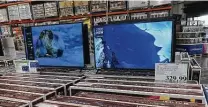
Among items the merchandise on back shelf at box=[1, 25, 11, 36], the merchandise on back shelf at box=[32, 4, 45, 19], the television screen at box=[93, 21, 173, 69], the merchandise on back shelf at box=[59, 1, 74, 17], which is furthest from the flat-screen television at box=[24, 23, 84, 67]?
the merchandise on back shelf at box=[1, 25, 11, 36]

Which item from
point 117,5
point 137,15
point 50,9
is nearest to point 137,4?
point 137,15

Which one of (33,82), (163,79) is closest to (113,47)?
(163,79)

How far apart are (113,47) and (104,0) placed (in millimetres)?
2051

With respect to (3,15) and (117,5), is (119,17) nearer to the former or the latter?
(117,5)

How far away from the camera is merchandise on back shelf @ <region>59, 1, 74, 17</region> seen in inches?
142

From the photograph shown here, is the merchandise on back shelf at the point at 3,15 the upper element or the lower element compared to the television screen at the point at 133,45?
upper

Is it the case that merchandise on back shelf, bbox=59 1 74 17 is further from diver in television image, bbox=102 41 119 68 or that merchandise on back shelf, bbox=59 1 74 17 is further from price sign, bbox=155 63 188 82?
price sign, bbox=155 63 188 82

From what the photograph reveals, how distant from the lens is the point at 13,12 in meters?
3.78

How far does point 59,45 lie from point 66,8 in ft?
6.96

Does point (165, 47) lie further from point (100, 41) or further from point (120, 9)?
point (120, 9)

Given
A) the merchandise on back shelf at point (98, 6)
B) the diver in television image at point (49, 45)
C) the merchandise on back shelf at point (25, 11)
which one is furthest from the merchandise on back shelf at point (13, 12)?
the diver in television image at point (49, 45)

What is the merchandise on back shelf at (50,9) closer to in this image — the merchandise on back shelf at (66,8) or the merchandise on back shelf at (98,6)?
the merchandise on back shelf at (66,8)

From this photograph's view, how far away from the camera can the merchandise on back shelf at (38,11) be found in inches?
146

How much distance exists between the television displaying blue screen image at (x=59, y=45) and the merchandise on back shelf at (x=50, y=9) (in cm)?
197
